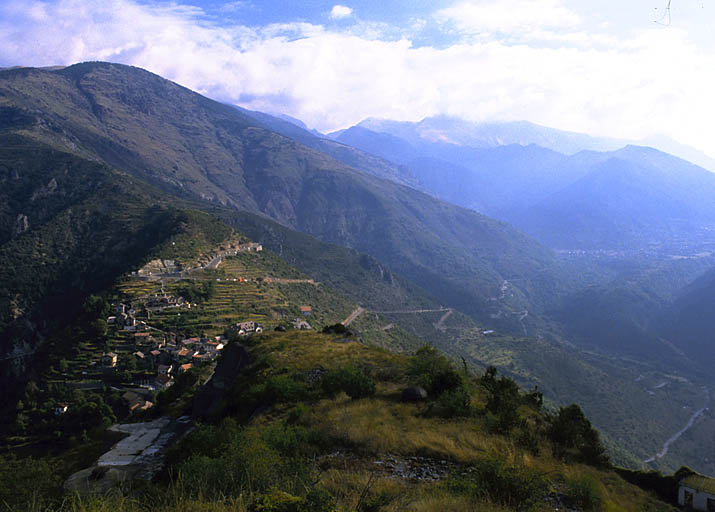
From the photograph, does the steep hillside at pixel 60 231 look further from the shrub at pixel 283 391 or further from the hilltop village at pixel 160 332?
the shrub at pixel 283 391

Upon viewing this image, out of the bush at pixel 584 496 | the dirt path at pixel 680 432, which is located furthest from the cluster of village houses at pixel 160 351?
the dirt path at pixel 680 432

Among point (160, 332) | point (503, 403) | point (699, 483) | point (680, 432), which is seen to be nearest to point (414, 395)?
point (503, 403)

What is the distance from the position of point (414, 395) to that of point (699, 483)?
7.97 metres

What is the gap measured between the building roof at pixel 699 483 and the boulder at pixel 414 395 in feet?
24.3

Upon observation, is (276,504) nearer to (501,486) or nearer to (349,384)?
(501,486)

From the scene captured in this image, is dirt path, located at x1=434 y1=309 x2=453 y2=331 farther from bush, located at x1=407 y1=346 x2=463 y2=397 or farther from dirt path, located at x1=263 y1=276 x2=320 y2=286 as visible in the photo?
bush, located at x1=407 y1=346 x2=463 y2=397

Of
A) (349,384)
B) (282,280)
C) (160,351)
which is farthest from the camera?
(282,280)

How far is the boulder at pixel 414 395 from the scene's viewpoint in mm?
13961

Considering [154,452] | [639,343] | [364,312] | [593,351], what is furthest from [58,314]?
[639,343]

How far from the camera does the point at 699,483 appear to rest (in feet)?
36.2

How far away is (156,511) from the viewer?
16.5 ft

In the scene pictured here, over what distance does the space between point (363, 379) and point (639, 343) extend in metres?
146

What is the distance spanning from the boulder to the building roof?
24.3 feet

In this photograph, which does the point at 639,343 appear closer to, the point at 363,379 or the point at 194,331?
the point at 194,331
